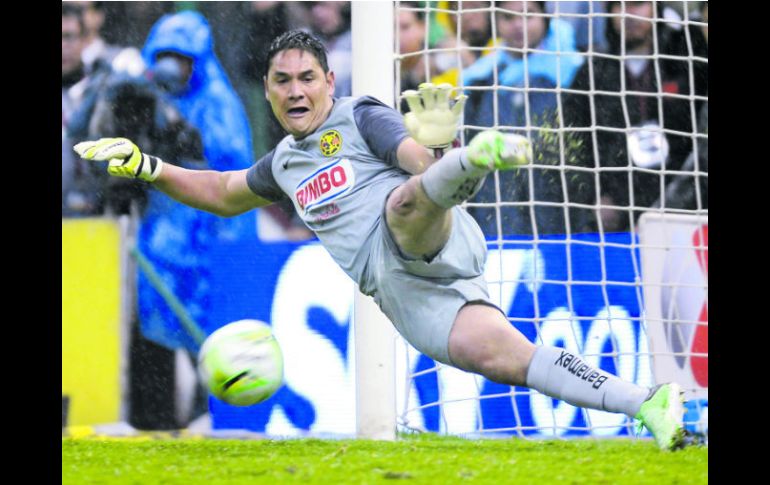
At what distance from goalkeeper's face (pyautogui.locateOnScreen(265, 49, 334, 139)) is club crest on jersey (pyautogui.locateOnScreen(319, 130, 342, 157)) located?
72 mm

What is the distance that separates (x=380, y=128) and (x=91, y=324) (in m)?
3.41

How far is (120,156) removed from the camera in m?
4.54

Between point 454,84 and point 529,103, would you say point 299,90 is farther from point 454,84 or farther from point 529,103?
point 529,103

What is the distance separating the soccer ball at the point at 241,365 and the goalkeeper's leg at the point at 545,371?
0.72m

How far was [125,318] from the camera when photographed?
681 cm

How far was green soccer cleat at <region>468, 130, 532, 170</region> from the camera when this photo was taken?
3.31 meters

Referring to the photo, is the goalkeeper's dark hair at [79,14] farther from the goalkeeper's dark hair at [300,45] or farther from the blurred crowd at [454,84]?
the goalkeeper's dark hair at [300,45]

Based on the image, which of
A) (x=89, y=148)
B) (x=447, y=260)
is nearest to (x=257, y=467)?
(x=447, y=260)

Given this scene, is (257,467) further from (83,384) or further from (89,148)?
(83,384)

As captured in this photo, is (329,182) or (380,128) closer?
(380,128)

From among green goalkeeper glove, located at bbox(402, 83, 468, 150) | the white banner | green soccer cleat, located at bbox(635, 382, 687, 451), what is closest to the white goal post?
the white banner

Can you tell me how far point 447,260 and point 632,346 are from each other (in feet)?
9.46

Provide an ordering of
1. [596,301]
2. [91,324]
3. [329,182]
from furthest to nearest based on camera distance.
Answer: [91,324], [596,301], [329,182]

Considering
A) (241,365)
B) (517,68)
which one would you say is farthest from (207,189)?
(517,68)
